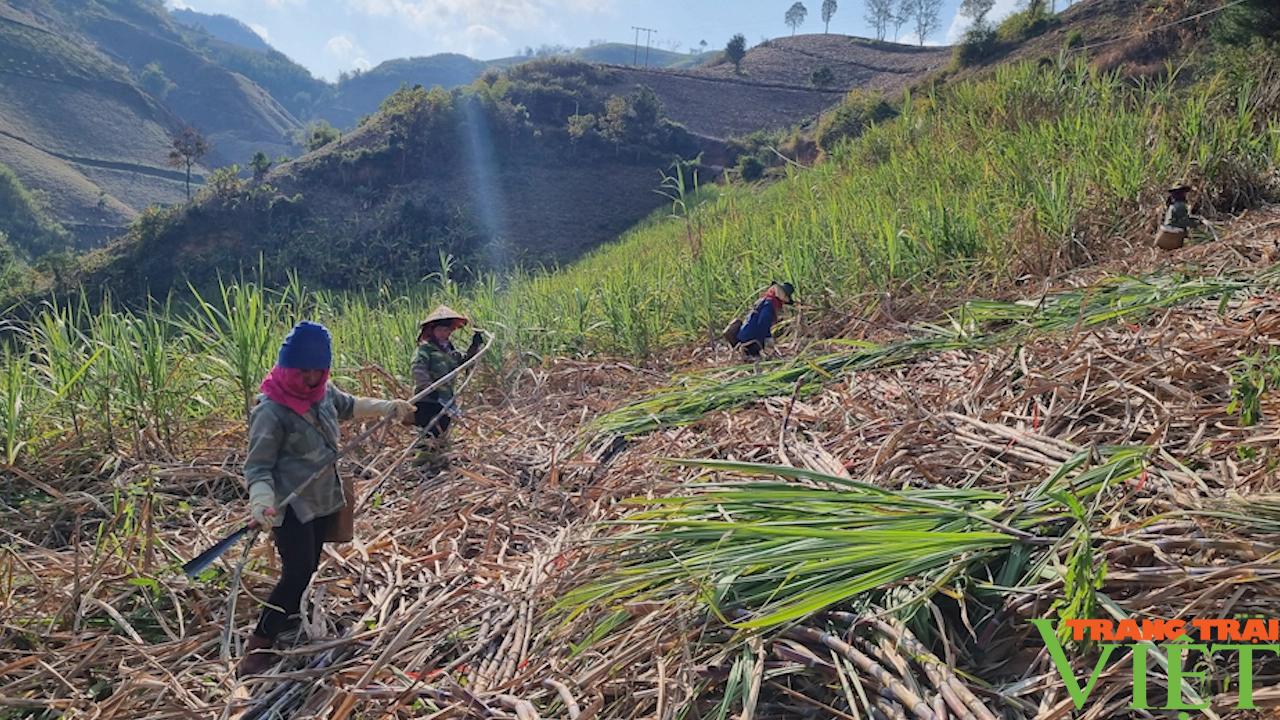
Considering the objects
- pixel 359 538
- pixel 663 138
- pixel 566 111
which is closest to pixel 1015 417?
pixel 359 538

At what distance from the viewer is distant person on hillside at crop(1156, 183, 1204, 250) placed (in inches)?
151

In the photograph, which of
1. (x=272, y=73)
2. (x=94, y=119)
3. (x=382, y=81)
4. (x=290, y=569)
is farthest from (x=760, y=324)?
(x=382, y=81)

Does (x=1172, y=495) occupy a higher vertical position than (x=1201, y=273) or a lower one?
lower

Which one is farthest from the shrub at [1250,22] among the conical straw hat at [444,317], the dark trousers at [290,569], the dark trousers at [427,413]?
the dark trousers at [290,569]

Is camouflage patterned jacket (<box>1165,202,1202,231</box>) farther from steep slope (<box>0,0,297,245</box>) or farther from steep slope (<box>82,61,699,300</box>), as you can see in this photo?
steep slope (<box>0,0,297,245</box>)

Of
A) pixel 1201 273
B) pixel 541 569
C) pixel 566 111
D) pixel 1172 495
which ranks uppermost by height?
pixel 566 111

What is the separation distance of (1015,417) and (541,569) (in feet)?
5.48

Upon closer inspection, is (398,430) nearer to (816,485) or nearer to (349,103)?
(816,485)

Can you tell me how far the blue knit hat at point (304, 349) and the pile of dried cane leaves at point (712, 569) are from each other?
614 mm

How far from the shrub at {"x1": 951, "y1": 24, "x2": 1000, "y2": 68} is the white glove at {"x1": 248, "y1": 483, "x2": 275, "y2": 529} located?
94.4 ft

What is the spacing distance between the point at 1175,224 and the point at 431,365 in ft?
14.8

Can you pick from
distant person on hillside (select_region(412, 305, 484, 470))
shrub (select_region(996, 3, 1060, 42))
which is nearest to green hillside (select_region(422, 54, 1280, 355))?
distant person on hillside (select_region(412, 305, 484, 470))

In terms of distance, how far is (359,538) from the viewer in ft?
9.14

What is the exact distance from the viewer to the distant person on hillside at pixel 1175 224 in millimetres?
3838
